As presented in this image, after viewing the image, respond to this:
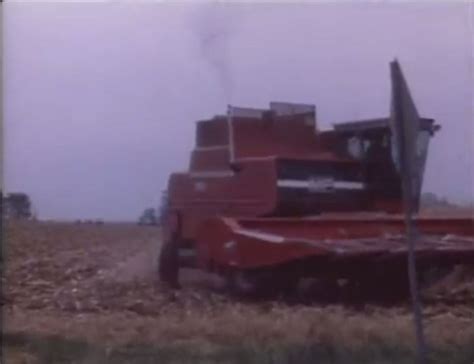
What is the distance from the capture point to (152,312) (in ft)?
50.2

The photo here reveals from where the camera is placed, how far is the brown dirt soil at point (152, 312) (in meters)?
12.9

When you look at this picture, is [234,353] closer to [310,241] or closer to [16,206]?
[310,241]

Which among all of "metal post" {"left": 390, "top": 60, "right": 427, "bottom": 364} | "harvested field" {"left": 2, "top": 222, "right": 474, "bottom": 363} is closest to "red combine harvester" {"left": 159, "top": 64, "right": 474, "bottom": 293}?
"harvested field" {"left": 2, "top": 222, "right": 474, "bottom": 363}

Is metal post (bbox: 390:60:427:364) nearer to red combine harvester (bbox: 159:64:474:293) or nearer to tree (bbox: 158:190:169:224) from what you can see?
red combine harvester (bbox: 159:64:474:293)

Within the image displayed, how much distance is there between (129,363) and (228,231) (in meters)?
4.98

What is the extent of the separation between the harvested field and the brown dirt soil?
1 cm

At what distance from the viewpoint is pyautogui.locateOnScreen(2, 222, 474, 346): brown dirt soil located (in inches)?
506

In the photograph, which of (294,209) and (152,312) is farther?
(294,209)

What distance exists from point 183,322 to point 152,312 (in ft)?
4.22

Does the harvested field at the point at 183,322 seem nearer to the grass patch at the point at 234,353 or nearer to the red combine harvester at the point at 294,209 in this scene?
the grass patch at the point at 234,353

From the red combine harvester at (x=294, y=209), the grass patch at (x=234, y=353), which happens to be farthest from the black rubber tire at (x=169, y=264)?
the grass patch at (x=234, y=353)

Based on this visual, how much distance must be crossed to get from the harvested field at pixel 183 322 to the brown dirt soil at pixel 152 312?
0.01 m

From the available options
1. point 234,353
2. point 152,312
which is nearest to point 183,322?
point 152,312

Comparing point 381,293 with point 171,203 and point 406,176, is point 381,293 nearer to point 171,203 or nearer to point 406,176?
point 171,203
